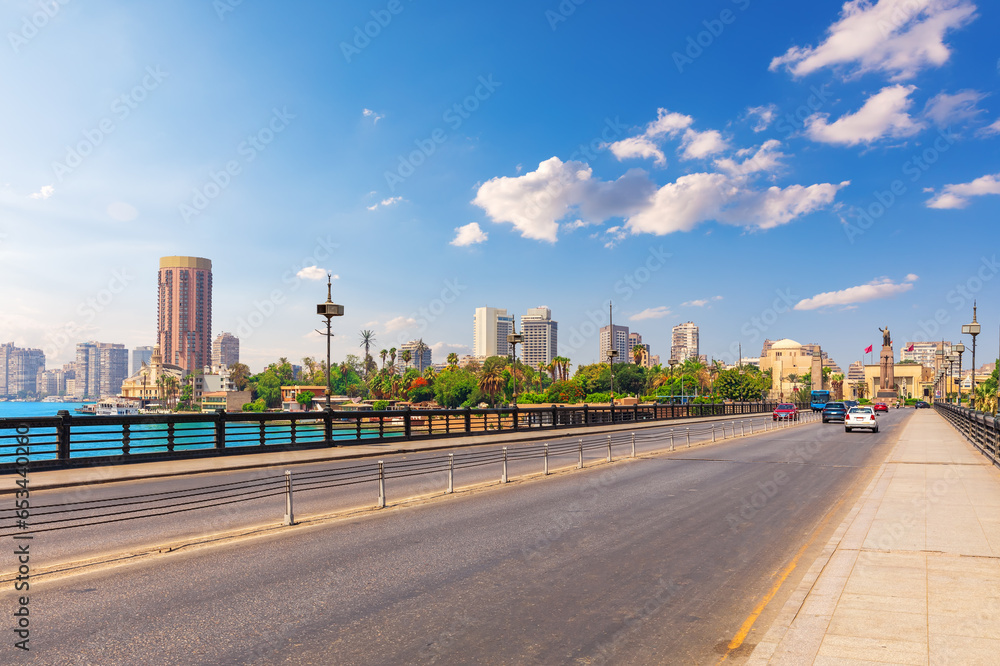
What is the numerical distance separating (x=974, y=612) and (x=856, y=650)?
1903mm

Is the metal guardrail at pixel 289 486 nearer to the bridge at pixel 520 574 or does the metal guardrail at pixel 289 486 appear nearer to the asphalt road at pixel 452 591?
the bridge at pixel 520 574

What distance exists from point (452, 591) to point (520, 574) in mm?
1053

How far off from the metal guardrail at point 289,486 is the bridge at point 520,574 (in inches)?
7.9

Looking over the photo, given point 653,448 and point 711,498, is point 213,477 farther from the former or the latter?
point 653,448

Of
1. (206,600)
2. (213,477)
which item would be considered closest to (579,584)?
(206,600)

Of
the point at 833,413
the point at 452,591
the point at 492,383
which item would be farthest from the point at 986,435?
the point at 492,383

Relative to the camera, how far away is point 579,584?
24.0 ft

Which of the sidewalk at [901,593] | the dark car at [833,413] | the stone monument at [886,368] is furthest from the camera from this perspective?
the stone monument at [886,368]

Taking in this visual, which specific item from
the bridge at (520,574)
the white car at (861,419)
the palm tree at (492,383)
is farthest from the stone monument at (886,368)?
the bridge at (520,574)

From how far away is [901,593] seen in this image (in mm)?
6609

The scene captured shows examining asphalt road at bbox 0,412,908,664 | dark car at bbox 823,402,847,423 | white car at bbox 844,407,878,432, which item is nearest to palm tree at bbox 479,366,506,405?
dark car at bbox 823,402,847,423

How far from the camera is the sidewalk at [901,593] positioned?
516cm

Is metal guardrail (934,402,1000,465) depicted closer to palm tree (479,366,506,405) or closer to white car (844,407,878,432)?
white car (844,407,878,432)

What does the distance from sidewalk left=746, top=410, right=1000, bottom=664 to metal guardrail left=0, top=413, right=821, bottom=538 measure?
282 inches
